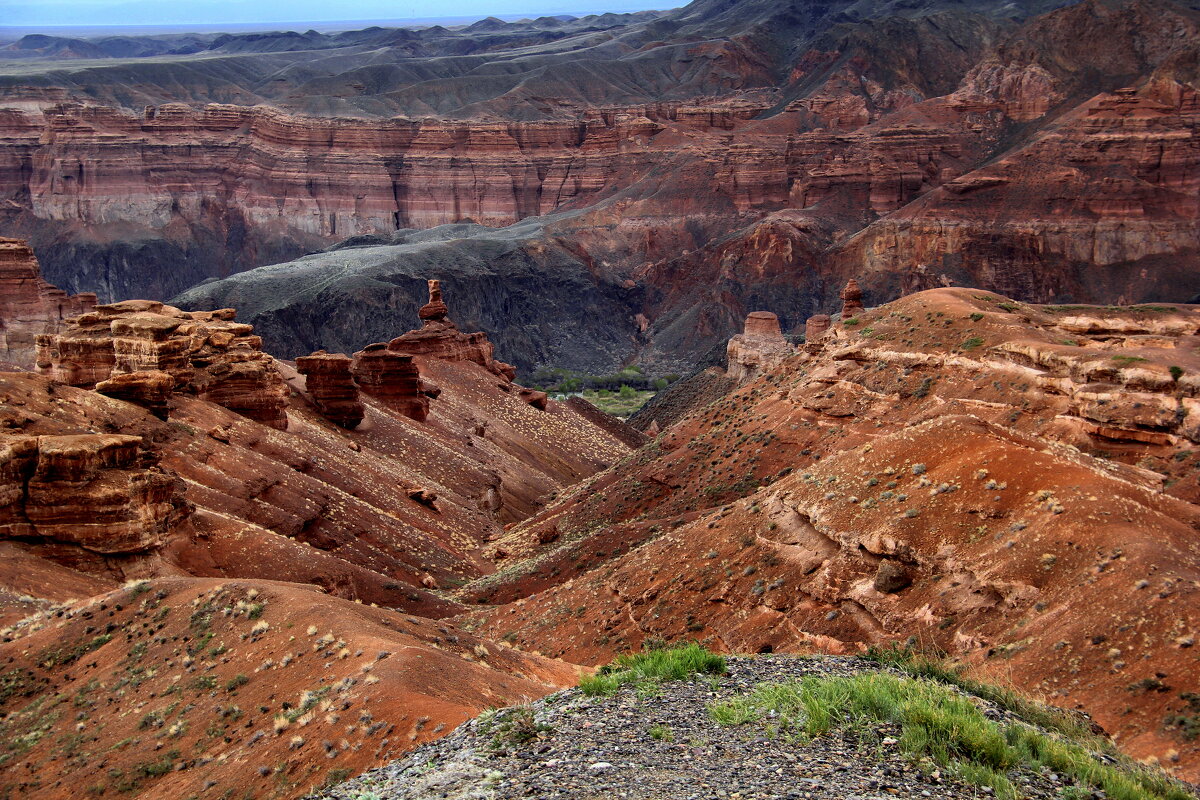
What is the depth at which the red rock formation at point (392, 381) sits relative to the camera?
6100 cm

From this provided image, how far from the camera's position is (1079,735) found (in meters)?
16.4

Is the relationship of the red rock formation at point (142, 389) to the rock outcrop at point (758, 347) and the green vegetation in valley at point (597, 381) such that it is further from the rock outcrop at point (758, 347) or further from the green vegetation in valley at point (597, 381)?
the green vegetation in valley at point (597, 381)

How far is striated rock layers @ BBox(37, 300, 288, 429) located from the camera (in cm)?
4272

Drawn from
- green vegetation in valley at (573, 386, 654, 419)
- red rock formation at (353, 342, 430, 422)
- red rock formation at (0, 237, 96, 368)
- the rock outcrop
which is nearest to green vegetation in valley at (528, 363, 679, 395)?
green vegetation in valley at (573, 386, 654, 419)

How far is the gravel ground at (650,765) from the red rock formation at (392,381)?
149ft

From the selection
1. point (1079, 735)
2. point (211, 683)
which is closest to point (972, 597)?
point (1079, 735)

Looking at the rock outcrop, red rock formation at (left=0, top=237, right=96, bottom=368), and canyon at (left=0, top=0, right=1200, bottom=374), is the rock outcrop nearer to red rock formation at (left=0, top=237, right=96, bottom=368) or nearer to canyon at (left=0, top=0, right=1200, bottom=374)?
canyon at (left=0, top=0, right=1200, bottom=374)

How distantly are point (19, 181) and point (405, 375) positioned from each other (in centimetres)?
11490

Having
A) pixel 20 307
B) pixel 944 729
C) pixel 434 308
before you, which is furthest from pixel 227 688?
pixel 20 307

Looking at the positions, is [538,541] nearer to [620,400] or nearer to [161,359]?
[161,359]

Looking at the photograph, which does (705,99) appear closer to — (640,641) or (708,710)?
(640,641)

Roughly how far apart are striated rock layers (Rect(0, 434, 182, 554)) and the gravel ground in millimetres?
17713

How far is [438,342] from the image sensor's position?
7375 cm

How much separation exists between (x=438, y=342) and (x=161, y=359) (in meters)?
31.3
